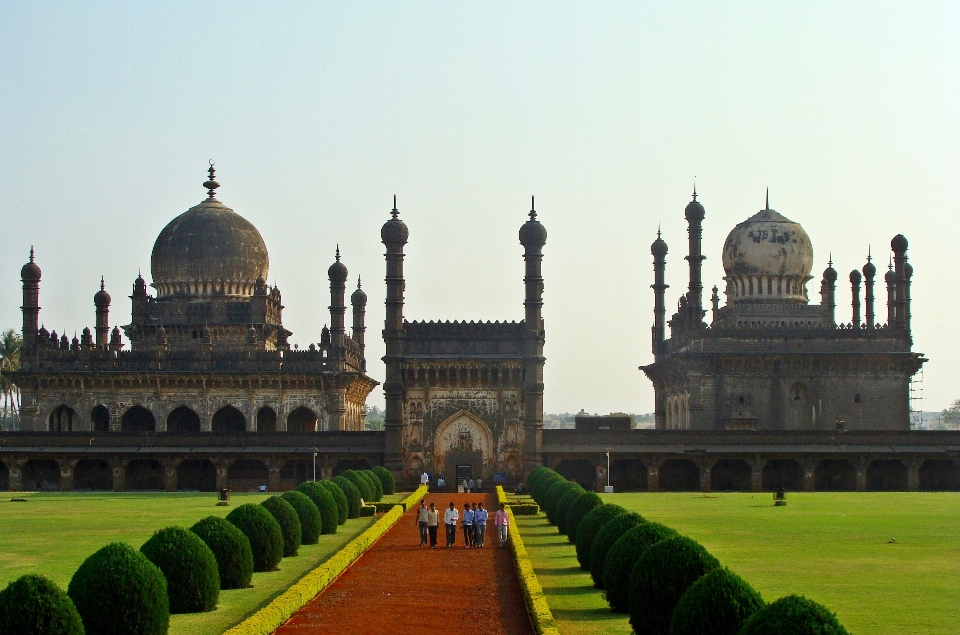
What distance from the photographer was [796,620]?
988 centimetres

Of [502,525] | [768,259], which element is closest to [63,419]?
[768,259]

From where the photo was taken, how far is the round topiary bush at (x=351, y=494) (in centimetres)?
3234

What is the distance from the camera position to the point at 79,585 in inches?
550

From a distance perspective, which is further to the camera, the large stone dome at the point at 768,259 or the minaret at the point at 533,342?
Result: the large stone dome at the point at 768,259

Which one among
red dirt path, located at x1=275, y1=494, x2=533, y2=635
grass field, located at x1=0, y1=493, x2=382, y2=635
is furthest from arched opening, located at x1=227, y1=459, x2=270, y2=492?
red dirt path, located at x1=275, y1=494, x2=533, y2=635

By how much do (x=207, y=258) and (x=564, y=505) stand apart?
33.1 m

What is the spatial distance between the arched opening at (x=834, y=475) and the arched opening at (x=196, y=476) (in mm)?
21433

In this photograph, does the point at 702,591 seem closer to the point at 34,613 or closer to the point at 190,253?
the point at 34,613

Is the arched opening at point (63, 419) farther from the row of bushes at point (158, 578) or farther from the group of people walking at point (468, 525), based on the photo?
the row of bushes at point (158, 578)

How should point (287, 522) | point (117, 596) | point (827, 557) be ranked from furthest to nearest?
1. point (287, 522)
2. point (827, 557)
3. point (117, 596)

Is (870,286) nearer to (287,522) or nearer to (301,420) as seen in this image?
(301,420)

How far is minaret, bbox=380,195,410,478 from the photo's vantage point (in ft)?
155

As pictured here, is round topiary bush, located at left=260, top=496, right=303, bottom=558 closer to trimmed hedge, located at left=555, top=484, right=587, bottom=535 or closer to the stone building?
trimmed hedge, located at left=555, top=484, right=587, bottom=535

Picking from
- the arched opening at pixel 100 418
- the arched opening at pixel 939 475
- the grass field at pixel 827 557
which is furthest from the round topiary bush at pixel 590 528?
the arched opening at pixel 100 418
